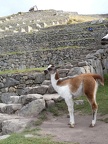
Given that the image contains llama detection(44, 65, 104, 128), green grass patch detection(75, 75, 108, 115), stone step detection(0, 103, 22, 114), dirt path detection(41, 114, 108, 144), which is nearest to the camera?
dirt path detection(41, 114, 108, 144)

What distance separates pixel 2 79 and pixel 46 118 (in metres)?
5.29

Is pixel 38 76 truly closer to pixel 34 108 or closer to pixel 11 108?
pixel 11 108

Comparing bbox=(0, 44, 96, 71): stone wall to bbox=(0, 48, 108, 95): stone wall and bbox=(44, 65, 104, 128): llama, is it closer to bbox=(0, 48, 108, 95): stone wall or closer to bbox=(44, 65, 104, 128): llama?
bbox=(0, 48, 108, 95): stone wall

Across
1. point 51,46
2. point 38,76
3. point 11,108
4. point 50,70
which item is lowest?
point 11,108

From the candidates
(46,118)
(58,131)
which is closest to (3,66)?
(46,118)

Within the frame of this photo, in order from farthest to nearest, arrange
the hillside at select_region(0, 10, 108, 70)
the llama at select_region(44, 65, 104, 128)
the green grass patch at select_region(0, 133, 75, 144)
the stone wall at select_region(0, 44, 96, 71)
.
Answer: the hillside at select_region(0, 10, 108, 70) < the stone wall at select_region(0, 44, 96, 71) < the llama at select_region(44, 65, 104, 128) < the green grass patch at select_region(0, 133, 75, 144)

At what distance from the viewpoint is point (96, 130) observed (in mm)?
6512

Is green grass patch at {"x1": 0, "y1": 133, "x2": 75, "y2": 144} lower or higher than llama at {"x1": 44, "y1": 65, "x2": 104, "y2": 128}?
lower

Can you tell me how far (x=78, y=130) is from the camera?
6.64 metres

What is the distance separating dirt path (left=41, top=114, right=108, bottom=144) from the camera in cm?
599

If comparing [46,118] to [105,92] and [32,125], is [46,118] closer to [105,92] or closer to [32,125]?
[32,125]

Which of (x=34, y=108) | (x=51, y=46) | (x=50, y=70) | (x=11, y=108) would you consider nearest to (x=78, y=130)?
(x=50, y=70)

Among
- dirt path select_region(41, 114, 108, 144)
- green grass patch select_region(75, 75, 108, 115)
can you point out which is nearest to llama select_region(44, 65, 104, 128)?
dirt path select_region(41, 114, 108, 144)

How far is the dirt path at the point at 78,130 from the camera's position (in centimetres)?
599
